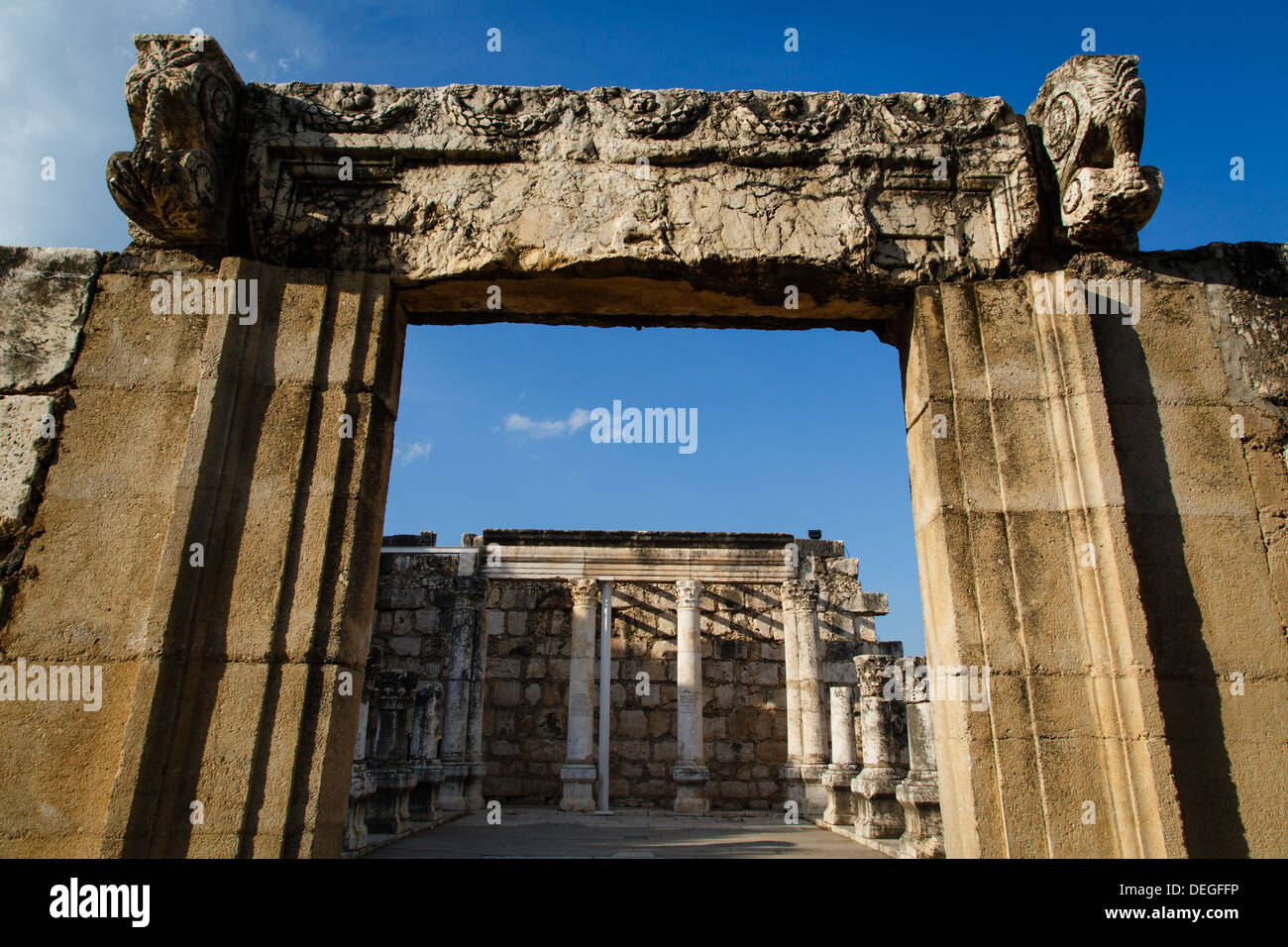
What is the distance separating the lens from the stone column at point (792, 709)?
12.8 metres

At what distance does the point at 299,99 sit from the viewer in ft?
12.0

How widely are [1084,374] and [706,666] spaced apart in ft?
41.2

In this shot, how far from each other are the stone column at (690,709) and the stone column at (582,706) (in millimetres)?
1511

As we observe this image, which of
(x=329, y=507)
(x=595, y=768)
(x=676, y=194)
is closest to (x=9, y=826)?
(x=329, y=507)

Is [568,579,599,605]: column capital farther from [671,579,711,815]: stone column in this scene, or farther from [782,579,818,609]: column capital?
[782,579,818,609]: column capital

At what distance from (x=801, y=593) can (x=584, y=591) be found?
3910 mm

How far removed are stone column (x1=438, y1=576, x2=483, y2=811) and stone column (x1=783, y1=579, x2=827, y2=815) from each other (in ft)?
18.4

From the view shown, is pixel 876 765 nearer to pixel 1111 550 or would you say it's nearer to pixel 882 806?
pixel 882 806

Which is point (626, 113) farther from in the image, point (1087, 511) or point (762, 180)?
point (1087, 511)

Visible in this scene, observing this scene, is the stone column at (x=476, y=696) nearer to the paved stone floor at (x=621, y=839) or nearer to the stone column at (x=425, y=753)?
the paved stone floor at (x=621, y=839)

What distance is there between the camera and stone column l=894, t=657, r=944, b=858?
23.3ft

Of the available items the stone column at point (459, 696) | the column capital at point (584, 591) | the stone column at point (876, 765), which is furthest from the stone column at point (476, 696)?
the stone column at point (876, 765)

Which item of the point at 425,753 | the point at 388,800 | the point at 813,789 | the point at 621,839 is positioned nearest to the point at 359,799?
the point at 388,800

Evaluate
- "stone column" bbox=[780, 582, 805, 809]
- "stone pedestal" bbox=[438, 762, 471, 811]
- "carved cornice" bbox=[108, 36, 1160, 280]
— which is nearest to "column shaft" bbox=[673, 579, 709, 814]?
"stone column" bbox=[780, 582, 805, 809]
